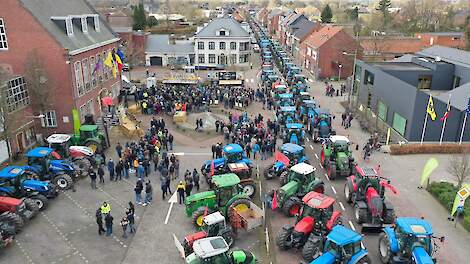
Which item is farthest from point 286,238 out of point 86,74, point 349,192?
point 86,74

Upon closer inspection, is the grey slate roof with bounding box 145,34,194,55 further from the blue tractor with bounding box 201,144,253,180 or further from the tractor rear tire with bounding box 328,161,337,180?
the tractor rear tire with bounding box 328,161,337,180

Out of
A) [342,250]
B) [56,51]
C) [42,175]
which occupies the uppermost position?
[56,51]

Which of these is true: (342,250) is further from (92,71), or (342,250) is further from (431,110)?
(92,71)

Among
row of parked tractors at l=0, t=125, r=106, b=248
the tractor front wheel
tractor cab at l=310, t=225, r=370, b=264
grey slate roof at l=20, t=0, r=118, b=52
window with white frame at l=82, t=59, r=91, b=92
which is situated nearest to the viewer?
tractor cab at l=310, t=225, r=370, b=264

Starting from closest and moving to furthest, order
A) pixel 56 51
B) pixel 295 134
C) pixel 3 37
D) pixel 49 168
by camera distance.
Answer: pixel 49 168 → pixel 295 134 → pixel 3 37 → pixel 56 51

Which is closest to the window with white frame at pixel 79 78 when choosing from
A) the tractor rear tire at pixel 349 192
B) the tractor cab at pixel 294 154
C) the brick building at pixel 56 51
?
the brick building at pixel 56 51

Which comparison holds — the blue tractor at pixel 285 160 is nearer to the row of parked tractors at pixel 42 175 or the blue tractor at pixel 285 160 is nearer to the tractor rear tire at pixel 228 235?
the tractor rear tire at pixel 228 235

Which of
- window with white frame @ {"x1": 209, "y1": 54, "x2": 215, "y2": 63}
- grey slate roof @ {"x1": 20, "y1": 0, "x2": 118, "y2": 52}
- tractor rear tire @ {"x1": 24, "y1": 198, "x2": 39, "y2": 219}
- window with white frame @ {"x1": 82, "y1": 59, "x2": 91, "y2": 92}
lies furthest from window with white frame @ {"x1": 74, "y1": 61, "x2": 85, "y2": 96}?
window with white frame @ {"x1": 209, "y1": 54, "x2": 215, "y2": 63}
